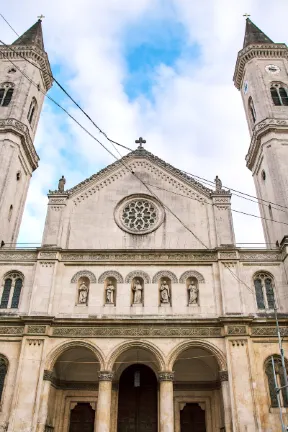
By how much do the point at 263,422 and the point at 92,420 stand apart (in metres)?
8.39

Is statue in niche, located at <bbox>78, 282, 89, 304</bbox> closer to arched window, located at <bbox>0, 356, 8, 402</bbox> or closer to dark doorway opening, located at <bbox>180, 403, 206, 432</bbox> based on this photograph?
arched window, located at <bbox>0, 356, 8, 402</bbox>

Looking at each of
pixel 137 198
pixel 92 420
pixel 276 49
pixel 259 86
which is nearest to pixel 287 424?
pixel 92 420

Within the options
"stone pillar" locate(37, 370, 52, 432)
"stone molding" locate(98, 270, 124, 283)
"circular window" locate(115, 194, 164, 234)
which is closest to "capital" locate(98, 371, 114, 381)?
"stone pillar" locate(37, 370, 52, 432)

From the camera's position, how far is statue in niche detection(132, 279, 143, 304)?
2028 centimetres

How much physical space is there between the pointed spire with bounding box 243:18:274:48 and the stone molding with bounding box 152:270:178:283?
1925cm

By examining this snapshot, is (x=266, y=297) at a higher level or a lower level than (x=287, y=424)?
higher

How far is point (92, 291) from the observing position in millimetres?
20562

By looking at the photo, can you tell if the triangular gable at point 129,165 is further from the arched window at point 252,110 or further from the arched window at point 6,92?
the arched window at point 6,92

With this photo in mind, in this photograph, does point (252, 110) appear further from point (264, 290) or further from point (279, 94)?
point (264, 290)

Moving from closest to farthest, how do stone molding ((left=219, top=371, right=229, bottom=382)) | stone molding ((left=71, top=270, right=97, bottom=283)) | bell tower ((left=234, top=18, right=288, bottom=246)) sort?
stone molding ((left=219, top=371, right=229, bottom=382)), stone molding ((left=71, top=270, right=97, bottom=283)), bell tower ((left=234, top=18, right=288, bottom=246))

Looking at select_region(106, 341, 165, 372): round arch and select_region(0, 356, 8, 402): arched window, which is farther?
select_region(106, 341, 165, 372): round arch

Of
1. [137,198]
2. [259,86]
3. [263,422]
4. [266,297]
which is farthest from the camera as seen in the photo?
[259,86]

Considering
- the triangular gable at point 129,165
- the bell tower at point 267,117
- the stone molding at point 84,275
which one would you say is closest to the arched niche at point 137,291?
the stone molding at point 84,275

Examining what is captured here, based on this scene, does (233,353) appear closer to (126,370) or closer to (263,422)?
(263,422)
